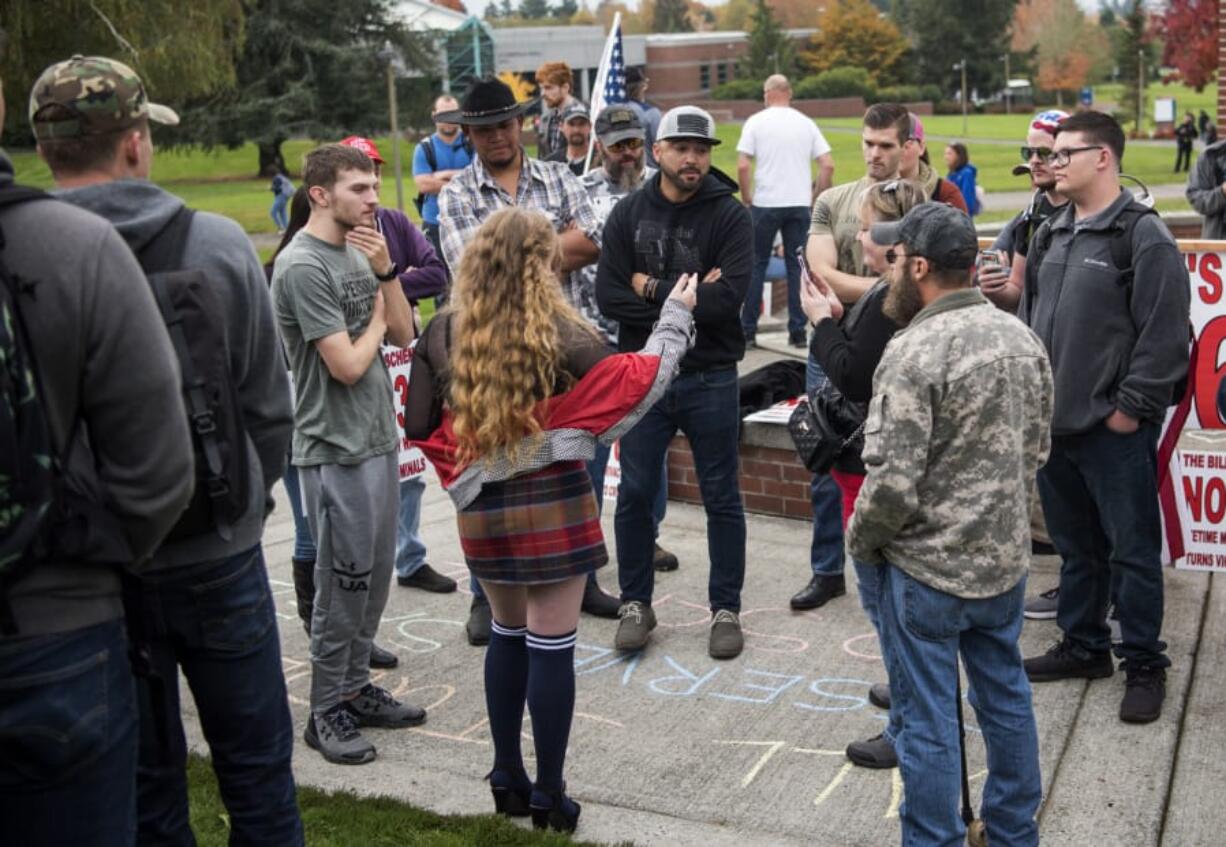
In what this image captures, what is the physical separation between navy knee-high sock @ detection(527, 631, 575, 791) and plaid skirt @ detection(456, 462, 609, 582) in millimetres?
231

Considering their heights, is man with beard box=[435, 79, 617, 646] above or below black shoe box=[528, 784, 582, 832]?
above

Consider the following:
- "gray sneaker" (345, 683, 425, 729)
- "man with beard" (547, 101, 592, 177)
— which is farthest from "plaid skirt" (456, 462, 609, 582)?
"man with beard" (547, 101, 592, 177)

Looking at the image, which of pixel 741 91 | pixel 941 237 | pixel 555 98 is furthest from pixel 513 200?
pixel 741 91

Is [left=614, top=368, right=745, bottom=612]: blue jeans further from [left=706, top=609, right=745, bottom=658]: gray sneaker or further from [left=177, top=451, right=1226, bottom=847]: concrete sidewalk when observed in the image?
[left=177, top=451, right=1226, bottom=847]: concrete sidewalk

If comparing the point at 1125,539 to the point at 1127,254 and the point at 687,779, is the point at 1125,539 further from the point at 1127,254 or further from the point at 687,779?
the point at 687,779

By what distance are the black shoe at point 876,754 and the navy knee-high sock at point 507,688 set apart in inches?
43.8

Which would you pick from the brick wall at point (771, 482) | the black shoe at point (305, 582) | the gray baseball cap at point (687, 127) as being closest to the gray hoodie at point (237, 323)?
the black shoe at point (305, 582)

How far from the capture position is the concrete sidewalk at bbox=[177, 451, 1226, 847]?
162 inches

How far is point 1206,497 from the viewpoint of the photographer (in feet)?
18.7

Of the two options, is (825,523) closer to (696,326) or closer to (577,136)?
(696,326)

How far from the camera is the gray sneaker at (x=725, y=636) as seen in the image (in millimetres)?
5430

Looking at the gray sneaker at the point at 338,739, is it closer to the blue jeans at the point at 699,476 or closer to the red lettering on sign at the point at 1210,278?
the blue jeans at the point at 699,476

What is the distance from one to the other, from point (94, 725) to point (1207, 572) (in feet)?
16.7

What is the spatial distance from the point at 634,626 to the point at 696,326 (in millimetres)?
1252
